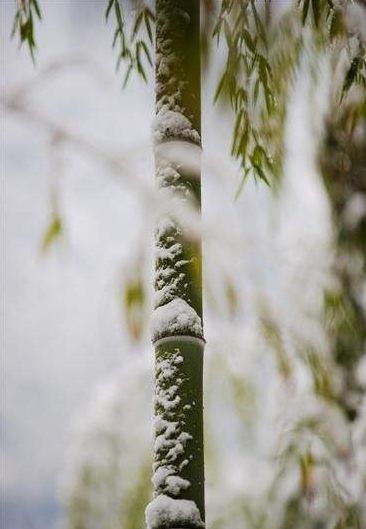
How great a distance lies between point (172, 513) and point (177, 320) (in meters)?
0.33

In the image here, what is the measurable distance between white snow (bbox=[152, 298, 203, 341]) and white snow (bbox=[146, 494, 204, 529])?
0.29 meters

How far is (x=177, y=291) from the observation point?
4.02 feet

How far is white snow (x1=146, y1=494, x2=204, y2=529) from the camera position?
1.09 meters

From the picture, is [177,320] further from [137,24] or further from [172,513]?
[137,24]

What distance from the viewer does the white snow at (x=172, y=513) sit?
109 cm

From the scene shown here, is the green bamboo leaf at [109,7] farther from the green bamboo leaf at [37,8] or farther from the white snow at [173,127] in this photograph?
the white snow at [173,127]

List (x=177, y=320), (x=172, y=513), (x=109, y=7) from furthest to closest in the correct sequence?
(x=109, y=7)
(x=177, y=320)
(x=172, y=513)

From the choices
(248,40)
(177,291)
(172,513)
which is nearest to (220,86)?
(248,40)

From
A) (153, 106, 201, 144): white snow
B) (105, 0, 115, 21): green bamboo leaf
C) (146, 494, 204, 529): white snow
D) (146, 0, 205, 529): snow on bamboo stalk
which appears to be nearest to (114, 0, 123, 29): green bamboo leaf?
(105, 0, 115, 21): green bamboo leaf

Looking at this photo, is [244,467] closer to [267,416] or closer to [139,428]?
[267,416]

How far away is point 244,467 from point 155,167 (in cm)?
284

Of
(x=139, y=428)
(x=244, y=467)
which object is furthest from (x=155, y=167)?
(x=139, y=428)

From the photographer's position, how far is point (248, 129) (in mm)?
1542

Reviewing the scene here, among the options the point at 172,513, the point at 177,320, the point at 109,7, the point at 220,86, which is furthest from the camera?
the point at 109,7
